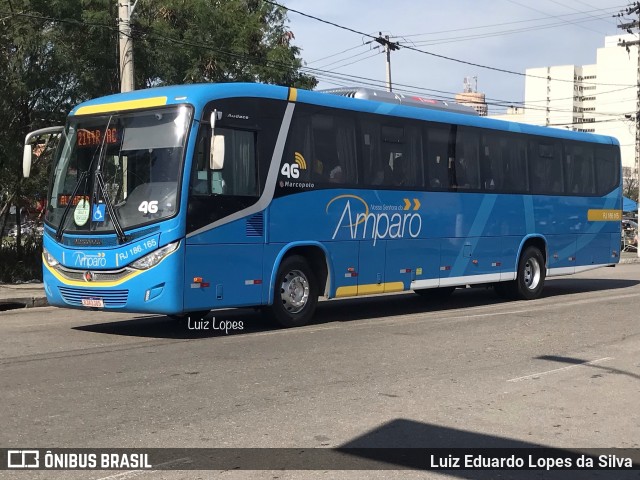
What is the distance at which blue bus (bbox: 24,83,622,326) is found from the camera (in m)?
11.2

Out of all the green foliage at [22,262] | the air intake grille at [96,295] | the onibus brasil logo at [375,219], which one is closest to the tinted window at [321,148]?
the onibus brasil logo at [375,219]

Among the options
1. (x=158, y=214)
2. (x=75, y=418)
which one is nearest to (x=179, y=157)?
(x=158, y=214)

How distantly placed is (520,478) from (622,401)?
109 inches

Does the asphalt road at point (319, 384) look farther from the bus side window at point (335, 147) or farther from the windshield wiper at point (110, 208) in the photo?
the bus side window at point (335, 147)

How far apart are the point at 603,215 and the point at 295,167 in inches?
420

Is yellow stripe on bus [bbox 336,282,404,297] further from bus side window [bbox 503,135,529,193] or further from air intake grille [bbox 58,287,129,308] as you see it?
bus side window [bbox 503,135,529,193]

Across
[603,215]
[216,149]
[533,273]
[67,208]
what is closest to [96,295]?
[67,208]

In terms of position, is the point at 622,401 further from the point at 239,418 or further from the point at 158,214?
the point at 158,214

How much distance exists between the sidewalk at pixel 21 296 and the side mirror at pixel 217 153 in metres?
6.49

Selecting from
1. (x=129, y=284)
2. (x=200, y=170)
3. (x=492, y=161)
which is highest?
(x=492, y=161)

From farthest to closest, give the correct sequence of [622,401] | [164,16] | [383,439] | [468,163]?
[164,16] → [468,163] → [622,401] → [383,439]

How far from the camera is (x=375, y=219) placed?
1417 cm

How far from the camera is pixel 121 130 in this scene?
1168cm

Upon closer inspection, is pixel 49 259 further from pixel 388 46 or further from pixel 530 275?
pixel 388 46
